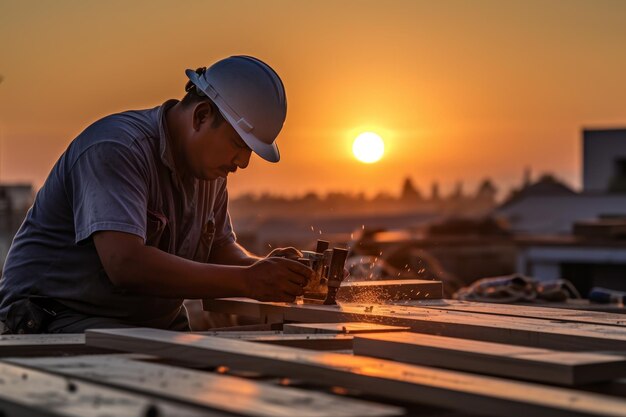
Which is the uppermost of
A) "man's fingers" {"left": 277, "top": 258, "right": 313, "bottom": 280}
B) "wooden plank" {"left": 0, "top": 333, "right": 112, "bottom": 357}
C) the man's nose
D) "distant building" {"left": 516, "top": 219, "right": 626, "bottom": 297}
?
"distant building" {"left": 516, "top": 219, "right": 626, "bottom": 297}

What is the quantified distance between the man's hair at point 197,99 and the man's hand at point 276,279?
2.24 feet

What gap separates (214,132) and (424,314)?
1.36m

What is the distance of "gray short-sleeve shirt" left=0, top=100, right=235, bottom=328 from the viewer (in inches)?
196

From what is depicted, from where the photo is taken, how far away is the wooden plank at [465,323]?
3783mm

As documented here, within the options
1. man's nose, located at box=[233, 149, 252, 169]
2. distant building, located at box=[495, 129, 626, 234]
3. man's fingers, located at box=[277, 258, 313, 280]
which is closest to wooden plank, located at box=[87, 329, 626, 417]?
man's fingers, located at box=[277, 258, 313, 280]

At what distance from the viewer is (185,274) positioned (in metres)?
4.98

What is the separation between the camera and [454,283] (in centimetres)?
1370

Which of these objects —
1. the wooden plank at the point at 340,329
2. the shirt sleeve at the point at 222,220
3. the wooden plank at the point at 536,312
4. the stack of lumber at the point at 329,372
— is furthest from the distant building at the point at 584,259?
the stack of lumber at the point at 329,372

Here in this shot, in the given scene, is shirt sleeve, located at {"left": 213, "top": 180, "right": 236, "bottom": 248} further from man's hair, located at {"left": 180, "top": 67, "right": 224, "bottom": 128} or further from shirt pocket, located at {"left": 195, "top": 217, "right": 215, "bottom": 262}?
man's hair, located at {"left": 180, "top": 67, "right": 224, "bottom": 128}

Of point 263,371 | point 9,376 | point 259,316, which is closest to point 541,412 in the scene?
point 263,371

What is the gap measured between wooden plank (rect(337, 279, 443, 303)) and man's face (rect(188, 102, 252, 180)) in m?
0.79

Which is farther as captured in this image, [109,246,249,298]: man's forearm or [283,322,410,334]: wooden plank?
[109,246,249,298]: man's forearm

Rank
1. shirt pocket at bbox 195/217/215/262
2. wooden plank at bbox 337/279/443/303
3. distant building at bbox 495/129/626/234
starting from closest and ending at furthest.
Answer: wooden plank at bbox 337/279/443/303 < shirt pocket at bbox 195/217/215/262 < distant building at bbox 495/129/626/234

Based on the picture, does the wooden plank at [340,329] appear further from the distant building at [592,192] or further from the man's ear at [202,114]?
the distant building at [592,192]
